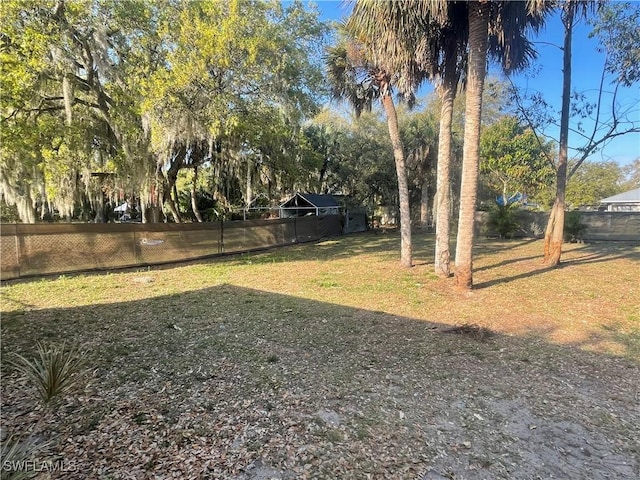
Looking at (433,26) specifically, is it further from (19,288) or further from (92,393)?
(19,288)

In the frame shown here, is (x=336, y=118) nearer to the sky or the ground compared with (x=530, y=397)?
nearer to the sky

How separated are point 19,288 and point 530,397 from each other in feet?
26.2

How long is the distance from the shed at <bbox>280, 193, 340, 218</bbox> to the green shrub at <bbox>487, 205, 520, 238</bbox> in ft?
27.5

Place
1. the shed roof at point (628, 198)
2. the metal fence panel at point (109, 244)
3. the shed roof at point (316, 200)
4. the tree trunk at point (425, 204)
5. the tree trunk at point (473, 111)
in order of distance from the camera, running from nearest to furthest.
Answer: the tree trunk at point (473, 111), the metal fence panel at point (109, 244), the shed roof at point (316, 200), the tree trunk at point (425, 204), the shed roof at point (628, 198)

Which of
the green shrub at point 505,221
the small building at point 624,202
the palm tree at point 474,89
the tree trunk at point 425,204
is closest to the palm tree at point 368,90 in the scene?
the palm tree at point 474,89

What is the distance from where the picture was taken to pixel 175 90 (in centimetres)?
799

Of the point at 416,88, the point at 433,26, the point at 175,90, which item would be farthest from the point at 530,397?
the point at 175,90

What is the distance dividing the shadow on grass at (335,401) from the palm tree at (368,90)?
5153mm

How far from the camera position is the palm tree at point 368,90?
9.00 metres

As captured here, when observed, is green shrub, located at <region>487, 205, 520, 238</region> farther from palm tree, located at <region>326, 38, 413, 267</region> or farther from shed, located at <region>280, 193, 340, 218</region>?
palm tree, located at <region>326, 38, 413, 267</region>

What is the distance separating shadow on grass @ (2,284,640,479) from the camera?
213 centimetres

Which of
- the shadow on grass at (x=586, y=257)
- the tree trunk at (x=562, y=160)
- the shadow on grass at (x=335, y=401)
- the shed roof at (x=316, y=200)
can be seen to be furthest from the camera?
the shed roof at (x=316, y=200)

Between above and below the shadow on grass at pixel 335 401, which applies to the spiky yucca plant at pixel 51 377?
above

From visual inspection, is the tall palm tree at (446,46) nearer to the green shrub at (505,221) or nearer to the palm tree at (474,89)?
the palm tree at (474,89)
